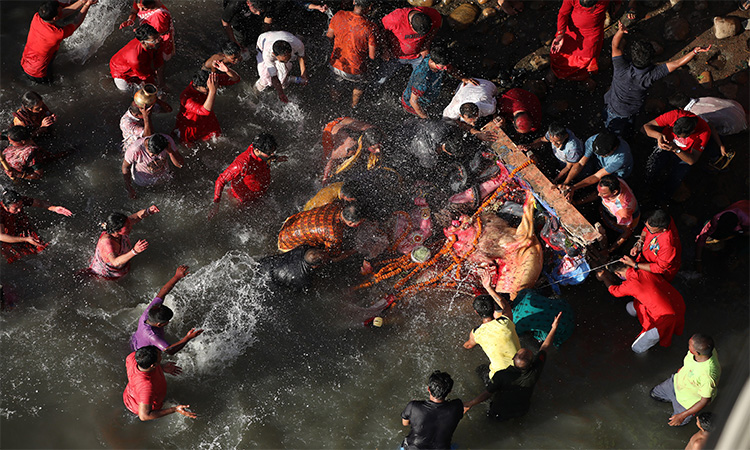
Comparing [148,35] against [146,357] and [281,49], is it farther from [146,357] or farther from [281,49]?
[146,357]

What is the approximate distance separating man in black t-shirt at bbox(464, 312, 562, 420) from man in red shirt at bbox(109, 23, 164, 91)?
556 cm

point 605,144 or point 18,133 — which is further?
point 18,133

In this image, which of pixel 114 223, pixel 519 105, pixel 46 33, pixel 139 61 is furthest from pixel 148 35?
pixel 519 105

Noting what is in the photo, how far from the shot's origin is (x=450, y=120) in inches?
303

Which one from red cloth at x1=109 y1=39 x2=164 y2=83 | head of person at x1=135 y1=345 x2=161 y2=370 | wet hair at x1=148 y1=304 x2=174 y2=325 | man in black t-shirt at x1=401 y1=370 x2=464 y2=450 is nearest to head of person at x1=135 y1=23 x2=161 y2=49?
red cloth at x1=109 y1=39 x2=164 y2=83

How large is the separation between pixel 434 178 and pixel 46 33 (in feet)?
16.9

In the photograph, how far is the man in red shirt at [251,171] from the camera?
710cm

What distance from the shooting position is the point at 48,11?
763cm

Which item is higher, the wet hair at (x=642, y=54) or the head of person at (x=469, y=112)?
the wet hair at (x=642, y=54)

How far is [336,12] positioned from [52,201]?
4.44m

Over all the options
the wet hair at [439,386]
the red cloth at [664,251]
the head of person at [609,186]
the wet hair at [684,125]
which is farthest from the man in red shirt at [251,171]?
the wet hair at [684,125]

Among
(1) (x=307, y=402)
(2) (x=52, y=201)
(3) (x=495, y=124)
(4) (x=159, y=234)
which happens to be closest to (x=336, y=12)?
(3) (x=495, y=124)

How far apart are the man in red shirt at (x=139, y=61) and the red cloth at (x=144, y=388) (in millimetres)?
3691

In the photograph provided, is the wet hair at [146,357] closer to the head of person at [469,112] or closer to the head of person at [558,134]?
the head of person at [469,112]
